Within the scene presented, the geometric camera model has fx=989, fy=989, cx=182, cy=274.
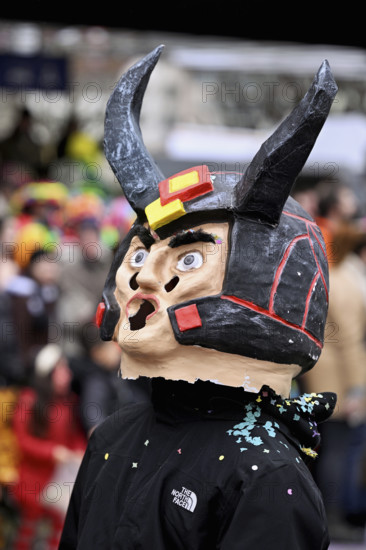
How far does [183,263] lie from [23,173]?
44.0ft

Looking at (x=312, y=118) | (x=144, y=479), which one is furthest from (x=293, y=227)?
(x=144, y=479)

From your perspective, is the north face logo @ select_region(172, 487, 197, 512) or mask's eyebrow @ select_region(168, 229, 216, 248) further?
mask's eyebrow @ select_region(168, 229, 216, 248)

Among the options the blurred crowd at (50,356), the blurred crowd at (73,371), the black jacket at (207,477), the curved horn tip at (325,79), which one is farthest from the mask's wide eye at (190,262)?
the blurred crowd at (50,356)

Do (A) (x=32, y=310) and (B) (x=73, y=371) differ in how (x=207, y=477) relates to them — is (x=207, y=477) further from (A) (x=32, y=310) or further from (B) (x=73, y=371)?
(A) (x=32, y=310)

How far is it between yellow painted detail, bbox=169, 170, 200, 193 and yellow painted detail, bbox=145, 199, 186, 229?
60 millimetres

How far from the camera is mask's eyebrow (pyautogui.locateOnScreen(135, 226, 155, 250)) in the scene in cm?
313

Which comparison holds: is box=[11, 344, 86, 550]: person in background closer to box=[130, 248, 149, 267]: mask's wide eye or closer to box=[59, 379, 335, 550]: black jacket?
box=[59, 379, 335, 550]: black jacket

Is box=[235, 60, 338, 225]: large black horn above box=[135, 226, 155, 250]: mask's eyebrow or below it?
above

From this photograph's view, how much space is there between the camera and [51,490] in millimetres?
5797

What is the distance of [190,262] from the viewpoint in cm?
300

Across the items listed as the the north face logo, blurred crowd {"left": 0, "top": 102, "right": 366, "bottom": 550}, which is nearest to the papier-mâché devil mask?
the the north face logo

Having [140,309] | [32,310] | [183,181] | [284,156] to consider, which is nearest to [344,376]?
[32,310]

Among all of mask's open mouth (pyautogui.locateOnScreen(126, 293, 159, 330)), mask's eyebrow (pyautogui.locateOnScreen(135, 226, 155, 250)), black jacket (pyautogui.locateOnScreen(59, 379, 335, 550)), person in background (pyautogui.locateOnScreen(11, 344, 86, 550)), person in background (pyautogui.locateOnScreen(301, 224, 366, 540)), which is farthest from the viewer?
person in background (pyautogui.locateOnScreen(301, 224, 366, 540))

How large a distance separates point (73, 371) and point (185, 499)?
332 cm
